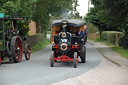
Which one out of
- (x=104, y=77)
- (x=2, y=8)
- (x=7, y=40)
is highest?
(x=2, y=8)

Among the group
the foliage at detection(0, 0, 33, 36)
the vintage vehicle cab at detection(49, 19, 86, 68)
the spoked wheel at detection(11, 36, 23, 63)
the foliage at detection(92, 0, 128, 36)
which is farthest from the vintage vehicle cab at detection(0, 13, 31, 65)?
the foliage at detection(92, 0, 128, 36)

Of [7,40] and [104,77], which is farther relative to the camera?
[7,40]

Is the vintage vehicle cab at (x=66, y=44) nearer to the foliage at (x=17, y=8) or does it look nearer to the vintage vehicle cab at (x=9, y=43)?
the vintage vehicle cab at (x=9, y=43)

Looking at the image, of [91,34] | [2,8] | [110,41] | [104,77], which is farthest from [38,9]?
[91,34]

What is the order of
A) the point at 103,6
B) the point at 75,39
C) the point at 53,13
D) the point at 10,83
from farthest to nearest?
1. the point at 53,13
2. the point at 103,6
3. the point at 75,39
4. the point at 10,83

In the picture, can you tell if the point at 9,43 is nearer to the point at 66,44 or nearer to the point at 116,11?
the point at 66,44

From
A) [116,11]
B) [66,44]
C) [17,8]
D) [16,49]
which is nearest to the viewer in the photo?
[66,44]

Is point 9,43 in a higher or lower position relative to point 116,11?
lower

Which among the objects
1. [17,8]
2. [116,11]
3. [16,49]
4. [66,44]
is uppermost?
[116,11]

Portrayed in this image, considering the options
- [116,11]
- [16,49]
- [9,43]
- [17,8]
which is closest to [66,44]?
[16,49]

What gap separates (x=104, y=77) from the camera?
1088cm

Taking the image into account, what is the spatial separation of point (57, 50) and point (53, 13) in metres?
33.0

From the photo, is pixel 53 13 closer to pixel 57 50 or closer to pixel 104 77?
pixel 57 50

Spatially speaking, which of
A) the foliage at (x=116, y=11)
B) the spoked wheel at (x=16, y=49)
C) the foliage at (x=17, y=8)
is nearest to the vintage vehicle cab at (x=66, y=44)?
the spoked wheel at (x=16, y=49)
